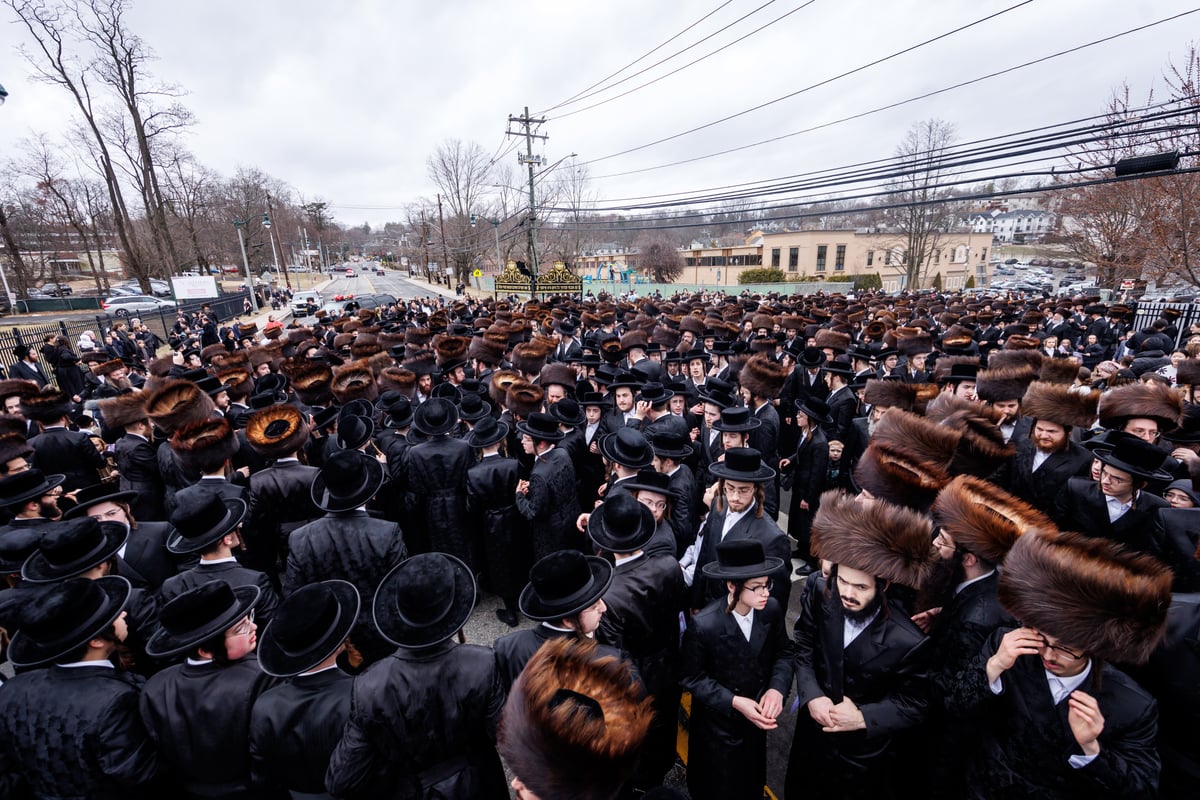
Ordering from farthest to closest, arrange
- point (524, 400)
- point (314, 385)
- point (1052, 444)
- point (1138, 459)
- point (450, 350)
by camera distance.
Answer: point (450, 350) < point (314, 385) < point (524, 400) < point (1052, 444) < point (1138, 459)

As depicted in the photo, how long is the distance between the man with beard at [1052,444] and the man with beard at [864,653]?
2.84 meters

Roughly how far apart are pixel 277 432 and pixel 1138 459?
261 inches

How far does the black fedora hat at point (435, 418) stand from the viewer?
476cm

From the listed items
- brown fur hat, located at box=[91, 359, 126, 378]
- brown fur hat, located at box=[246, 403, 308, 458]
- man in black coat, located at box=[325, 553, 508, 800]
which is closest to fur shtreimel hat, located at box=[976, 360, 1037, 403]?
man in black coat, located at box=[325, 553, 508, 800]

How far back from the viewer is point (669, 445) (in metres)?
4.16

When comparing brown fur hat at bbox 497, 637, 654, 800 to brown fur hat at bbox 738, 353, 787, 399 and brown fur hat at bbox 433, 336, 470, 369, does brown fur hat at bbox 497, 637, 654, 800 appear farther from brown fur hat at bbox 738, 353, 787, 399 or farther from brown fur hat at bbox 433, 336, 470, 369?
brown fur hat at bbox 433, 336, 470, 369

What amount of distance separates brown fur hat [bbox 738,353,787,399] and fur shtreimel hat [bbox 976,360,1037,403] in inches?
84.5

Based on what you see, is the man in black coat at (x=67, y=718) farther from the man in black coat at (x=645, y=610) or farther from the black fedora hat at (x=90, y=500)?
the man in black coat at (x=645, y=610)

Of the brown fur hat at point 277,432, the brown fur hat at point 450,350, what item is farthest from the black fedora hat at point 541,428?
the brown fur hat at point 450,350

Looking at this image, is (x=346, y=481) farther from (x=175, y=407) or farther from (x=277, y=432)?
(x=175, y=407)

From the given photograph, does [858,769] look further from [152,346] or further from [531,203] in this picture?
[531,203]

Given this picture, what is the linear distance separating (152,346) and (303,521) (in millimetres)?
18761

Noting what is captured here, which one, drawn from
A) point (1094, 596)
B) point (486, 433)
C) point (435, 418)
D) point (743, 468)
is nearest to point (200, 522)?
point (435, 418)

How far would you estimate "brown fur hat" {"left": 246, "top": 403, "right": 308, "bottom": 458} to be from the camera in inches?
170
